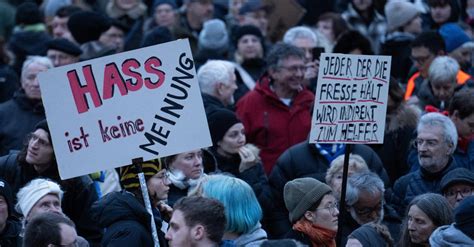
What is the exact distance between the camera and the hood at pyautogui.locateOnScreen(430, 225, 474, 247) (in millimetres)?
7172

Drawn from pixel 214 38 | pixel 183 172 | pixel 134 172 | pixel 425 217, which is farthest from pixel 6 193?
pixel 214 38

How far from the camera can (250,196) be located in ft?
25.7

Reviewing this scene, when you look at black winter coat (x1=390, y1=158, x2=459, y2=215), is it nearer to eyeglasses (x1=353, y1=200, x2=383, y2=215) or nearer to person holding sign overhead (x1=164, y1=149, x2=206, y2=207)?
eyeglasses (x1=353, y1=200, x2=383, y2=215)

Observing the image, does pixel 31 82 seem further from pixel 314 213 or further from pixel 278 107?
pixel 314 213

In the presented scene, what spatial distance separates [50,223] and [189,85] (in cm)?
133

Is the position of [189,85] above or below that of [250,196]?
above

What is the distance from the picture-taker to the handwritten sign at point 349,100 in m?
8.76

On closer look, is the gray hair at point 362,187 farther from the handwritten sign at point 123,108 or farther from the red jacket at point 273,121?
the red jacket at point 273,121

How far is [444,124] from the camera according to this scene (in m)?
9.84

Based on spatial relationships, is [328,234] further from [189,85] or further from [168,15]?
[168,15]

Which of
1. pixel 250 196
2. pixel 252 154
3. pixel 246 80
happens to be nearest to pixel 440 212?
pixel 250 196

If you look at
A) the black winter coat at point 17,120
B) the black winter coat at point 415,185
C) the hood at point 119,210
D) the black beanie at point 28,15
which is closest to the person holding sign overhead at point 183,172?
the hood at point 119,210

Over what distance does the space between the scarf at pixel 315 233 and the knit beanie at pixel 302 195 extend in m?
0.06

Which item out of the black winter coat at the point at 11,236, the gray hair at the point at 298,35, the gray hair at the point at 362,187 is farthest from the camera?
the gray hair at the point at 298,35
